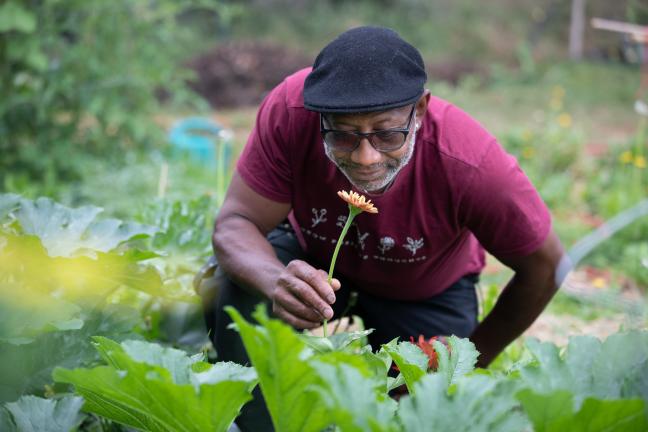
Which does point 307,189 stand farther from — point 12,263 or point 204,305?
point 12,263

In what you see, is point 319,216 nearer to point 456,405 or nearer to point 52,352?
point 52,352

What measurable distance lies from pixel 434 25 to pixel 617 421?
1350 cm

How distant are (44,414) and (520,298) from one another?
1.64 metres

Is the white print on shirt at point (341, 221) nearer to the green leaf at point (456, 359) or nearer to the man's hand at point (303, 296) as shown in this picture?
the man's hand at point (303, 296)

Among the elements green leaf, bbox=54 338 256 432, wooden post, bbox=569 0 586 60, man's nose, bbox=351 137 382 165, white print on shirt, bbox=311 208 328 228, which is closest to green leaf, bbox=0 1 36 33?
white print on shirt, bbox=311 208 328 228

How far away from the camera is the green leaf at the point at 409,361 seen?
5.27 ft

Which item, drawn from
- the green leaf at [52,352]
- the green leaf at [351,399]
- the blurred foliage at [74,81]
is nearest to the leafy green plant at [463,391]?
the green leaf at [351,399]

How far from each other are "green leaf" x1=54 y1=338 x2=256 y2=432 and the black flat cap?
3.06 feet

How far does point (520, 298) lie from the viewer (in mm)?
2807

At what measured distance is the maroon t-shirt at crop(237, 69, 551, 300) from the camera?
2.53 m

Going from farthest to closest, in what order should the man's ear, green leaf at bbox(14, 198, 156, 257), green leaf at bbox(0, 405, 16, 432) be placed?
the man's ear → green leaf at bbox(14, 198, 156, 257) → green leaf at bbox(0, 405, 16, 432)

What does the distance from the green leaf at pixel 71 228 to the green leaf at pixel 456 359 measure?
974mm

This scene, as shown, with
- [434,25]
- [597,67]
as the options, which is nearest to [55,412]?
[597,67]

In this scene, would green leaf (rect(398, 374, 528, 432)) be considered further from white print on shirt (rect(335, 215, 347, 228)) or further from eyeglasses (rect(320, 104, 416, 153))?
white print on shirt (rect(335, 215, 347, 228))
